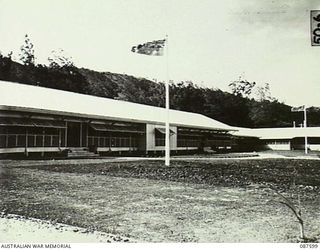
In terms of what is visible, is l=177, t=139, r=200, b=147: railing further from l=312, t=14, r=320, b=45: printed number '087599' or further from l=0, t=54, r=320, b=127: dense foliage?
l=312, t=14, r=320, b=45: printed number '087599'

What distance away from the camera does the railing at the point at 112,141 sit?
13.3 meters

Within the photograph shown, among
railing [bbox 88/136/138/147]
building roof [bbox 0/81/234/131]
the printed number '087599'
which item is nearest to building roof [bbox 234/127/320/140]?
building roof [bbox 0/81/234/131]

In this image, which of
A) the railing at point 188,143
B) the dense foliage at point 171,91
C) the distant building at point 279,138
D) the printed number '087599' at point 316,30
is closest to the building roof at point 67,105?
the railing at point 188,143

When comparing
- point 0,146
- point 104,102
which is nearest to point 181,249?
point 0,146

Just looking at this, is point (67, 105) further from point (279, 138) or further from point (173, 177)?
point (279, 138)

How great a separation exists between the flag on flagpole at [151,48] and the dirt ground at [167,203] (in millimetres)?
2339

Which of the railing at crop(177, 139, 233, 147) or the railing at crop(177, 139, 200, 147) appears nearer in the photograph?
the railing at crop(177, 139, 200, 147)

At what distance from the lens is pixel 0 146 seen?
926 cm

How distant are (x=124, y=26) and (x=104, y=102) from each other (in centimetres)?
969

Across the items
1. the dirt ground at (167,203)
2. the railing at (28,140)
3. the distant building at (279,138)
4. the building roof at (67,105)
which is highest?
the building roof at (67,105)

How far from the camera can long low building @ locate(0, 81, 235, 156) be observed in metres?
10.3

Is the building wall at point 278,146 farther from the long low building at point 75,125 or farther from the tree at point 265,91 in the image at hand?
the tree at point 265,91

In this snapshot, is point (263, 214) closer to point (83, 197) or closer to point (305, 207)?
point (305, 207)

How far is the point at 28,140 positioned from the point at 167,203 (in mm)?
7245
